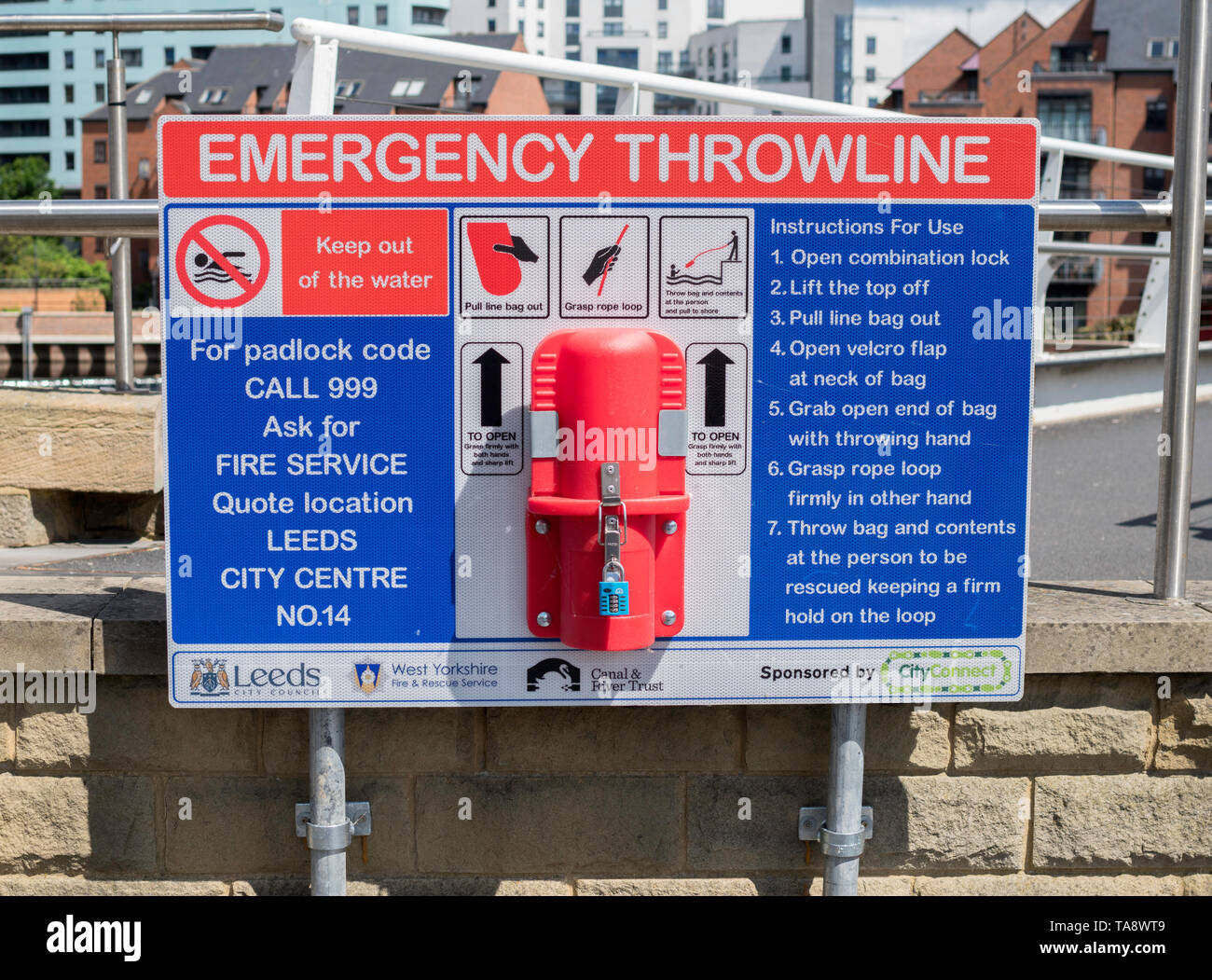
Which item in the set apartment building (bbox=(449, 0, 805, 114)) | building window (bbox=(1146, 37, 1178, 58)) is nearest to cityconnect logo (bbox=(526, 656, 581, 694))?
building window (bbox=(1146, 37, 1178, 58))

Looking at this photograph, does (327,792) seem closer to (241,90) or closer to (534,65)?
(534,65)

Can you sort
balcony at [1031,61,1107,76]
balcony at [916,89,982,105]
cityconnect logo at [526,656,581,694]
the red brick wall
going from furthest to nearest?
the red brick wall → balcony at [916,89,982,105] → balcony at [1031,61,1107,76] → cityconnect logo at [526,656,581,694]

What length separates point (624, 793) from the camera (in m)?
3.00

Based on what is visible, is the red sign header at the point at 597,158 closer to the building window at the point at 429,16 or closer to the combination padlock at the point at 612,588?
the combination padlock at the point at 612,588

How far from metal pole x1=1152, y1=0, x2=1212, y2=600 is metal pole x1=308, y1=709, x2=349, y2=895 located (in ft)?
6.36

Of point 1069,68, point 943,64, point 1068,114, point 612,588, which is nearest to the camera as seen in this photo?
point 612,588

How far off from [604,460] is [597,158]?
609mm

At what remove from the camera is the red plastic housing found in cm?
245

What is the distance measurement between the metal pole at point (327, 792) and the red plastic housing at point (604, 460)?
563 mm

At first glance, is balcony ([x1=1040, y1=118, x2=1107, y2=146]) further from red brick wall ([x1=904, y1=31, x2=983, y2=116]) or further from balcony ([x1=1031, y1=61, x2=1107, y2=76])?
red brick wall ([x1=904, y1=31, x2=983, y2=116])

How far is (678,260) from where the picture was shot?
8.55 feet

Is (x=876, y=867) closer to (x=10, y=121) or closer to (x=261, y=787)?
(x=261, y=787)

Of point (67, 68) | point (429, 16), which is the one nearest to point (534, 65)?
point (429, 16)

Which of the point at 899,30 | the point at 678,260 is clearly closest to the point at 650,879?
the point at 678,260
